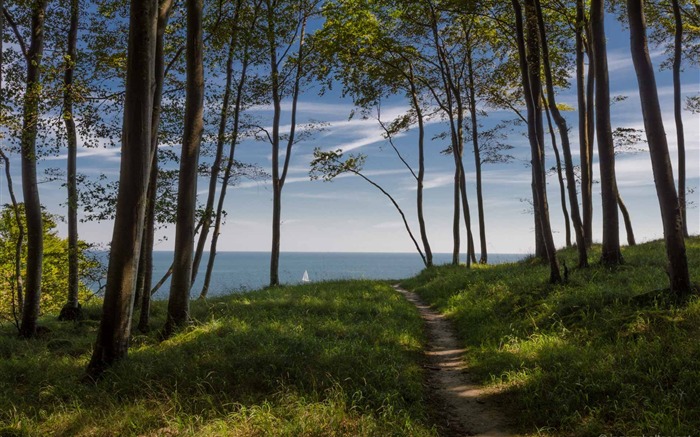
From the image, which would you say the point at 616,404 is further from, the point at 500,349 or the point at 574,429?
Answer: the point at 500,349

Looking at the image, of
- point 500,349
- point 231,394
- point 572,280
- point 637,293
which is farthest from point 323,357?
point 572,280

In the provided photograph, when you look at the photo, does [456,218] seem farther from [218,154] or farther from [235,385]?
[235,385]

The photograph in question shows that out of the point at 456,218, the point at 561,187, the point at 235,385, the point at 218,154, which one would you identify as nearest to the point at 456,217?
the point at 456,218

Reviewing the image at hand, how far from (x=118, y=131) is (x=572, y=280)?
13.4 metres

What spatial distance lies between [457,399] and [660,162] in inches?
229

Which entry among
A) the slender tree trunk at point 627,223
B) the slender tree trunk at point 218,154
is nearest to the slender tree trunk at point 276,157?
the slender tree trunk at point 218,154

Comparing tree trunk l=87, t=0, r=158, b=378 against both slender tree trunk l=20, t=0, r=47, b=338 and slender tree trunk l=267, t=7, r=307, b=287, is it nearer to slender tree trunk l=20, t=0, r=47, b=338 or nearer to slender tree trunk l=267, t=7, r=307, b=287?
slender tree trunk l=20, t=0, r=47, b=338

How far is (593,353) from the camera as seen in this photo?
612 centimetres

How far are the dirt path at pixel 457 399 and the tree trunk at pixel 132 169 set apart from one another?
499cm

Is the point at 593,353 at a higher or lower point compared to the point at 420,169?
lower

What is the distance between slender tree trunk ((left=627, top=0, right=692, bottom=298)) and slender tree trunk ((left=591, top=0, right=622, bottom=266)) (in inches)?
140

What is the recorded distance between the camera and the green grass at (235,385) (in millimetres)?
4695

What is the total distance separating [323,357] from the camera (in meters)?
6.50

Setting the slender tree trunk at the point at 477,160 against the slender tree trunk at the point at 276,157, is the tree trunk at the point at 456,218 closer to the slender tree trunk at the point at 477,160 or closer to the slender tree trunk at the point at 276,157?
the slender tree trunk at the point at 477,160
